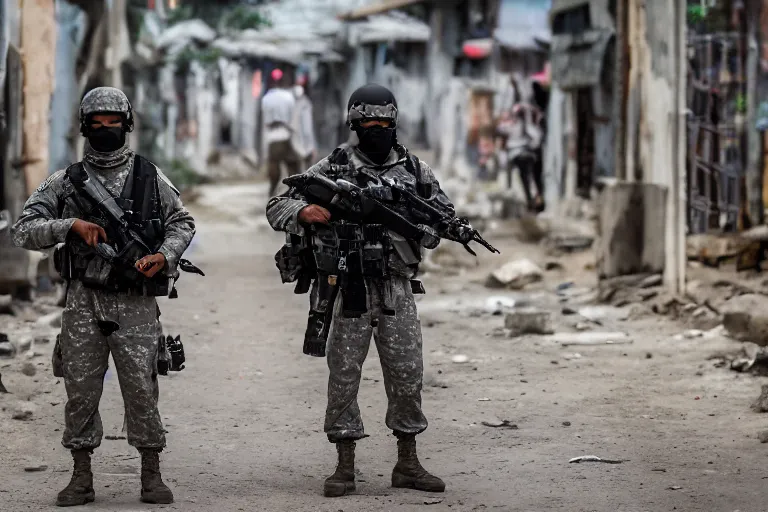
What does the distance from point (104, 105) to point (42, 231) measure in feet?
1.70

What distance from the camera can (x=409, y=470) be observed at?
572 centimetres

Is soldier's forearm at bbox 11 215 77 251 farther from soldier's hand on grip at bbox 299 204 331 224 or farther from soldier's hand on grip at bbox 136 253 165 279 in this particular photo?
soldier's hand on grip at bbox 299 204 331 224

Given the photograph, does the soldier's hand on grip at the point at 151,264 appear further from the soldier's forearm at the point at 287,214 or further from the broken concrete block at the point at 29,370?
the broken concrete block at the point at 29,370

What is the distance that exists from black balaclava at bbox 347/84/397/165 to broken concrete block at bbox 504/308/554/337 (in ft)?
15.1

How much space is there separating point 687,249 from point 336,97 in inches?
898

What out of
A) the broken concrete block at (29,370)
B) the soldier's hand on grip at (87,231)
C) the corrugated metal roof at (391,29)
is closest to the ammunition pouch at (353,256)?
the soldier's hand on grip at (87,231)

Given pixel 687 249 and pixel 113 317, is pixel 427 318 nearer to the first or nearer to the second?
pixel 687 249

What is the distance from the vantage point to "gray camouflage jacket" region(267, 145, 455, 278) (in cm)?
562

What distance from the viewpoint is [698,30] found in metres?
13.2

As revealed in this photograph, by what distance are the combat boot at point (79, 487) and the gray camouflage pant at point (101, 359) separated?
1.9 inches

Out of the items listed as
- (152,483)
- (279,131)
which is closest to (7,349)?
(152,483)

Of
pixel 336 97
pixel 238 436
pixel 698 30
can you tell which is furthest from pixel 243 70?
pixel 238 436

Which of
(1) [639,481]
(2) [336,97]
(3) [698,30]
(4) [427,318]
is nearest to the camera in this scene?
(1) [639,481]

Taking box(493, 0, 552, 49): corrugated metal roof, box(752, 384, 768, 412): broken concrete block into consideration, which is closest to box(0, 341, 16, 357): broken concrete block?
box(752, 384, 768, 412): broken concrete block
